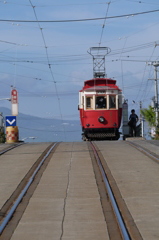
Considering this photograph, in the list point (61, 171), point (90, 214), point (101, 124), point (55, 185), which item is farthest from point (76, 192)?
point (101, 124)

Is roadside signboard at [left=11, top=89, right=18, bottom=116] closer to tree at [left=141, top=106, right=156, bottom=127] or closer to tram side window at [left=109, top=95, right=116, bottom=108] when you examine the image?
tram side window at [left=109, top=95, right=116, bottom=108]

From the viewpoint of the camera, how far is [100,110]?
3534cm

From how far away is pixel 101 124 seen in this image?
35375 millimetres

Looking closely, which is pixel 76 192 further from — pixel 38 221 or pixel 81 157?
pixel 81 157

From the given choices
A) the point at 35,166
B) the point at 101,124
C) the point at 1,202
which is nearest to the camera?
the point at 1,202

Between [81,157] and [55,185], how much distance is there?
264 inches

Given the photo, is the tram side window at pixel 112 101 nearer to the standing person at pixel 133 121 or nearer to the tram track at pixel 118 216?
the standing person at pixel 133 121

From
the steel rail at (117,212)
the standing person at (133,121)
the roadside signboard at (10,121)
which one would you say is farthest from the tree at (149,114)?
the steel rail at (117,212)

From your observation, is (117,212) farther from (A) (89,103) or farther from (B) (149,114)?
(B) (149,114)

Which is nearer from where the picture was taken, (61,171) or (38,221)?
(38,221)

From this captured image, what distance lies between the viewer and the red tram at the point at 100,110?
35312mm

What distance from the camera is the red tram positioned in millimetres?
35312

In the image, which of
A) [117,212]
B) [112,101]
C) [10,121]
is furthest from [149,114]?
[117,212]

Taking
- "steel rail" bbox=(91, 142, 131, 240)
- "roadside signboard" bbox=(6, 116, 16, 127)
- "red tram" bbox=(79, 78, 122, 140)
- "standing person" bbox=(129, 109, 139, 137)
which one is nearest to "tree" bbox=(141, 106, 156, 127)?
"standing person" bbox=(129, 109, 139, 137)
